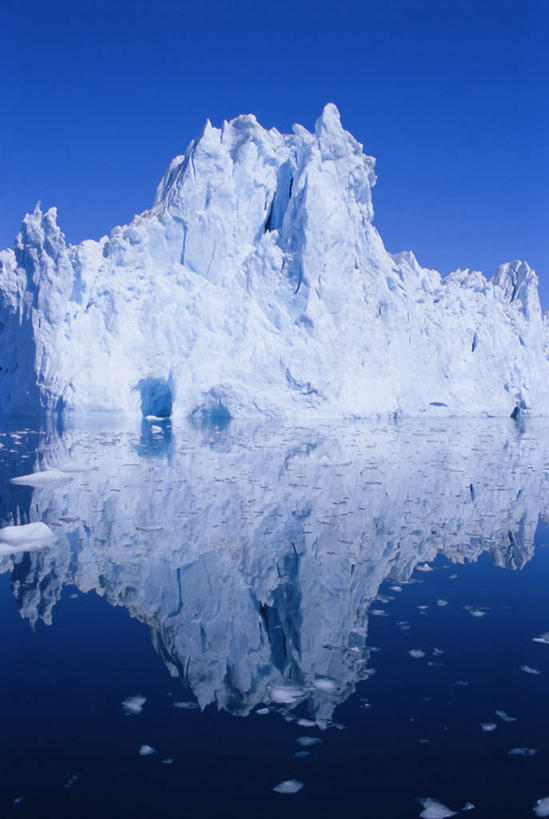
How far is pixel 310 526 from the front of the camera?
603cm

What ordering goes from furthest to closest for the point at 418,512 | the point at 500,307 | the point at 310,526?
the point at 500,307 < the point at 418,512 < the point at 310,526

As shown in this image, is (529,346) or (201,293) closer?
(201,293)

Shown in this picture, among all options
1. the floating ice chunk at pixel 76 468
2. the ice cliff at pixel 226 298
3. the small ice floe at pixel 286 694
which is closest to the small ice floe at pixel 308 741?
the small ice floe at pixel 286 694

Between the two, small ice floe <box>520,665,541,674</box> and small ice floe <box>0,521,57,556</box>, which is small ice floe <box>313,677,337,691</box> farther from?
small ice floe <box>0,521,57,556</box>

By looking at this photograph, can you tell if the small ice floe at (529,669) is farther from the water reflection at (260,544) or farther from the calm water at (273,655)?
the water reflection at (260,544)

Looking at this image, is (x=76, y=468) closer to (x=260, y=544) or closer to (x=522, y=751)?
(x=260, y=544)

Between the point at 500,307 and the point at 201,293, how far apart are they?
17350 millimetres

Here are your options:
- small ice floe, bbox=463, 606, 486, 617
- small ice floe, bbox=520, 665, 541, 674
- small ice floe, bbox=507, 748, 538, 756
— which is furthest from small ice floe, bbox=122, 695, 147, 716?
small ice floe, bbox=463, 606, 486, 617

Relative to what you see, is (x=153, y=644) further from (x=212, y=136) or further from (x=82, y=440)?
(x=212, y=136)

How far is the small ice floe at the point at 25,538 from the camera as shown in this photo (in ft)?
16.7

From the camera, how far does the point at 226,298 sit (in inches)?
870

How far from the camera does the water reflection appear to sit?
3383mm

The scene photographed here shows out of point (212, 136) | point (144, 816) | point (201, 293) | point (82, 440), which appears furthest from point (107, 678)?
point (212, 136)

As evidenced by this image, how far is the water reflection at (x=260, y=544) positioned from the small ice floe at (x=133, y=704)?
0.27 meters
